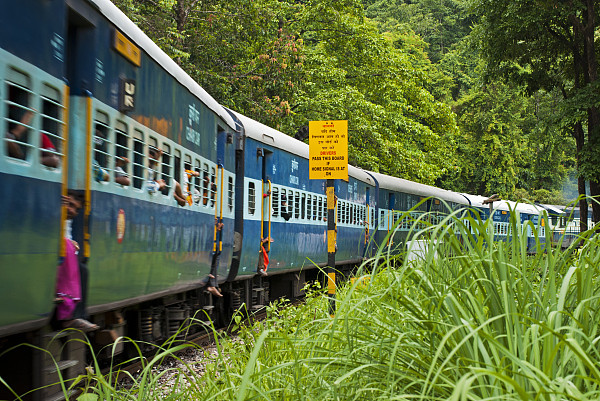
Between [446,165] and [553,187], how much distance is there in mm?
26169

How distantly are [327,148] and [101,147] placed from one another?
4646 mm

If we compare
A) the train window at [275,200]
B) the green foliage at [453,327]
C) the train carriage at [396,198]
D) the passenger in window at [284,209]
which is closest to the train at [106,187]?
the green foliage at [453,327]

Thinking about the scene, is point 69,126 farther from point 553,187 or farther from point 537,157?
point 553,187

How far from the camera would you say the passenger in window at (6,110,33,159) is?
3.90 metres

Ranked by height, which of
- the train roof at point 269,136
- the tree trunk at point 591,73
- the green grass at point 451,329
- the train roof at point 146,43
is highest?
the tree trunk at point 591,73

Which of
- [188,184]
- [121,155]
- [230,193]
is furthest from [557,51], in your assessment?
[121,155]

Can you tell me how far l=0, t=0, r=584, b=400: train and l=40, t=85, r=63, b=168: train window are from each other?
0.01 metres

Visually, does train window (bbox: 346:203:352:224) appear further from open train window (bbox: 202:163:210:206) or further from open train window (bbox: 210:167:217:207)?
open train window (bbox: 202:163:210:206)

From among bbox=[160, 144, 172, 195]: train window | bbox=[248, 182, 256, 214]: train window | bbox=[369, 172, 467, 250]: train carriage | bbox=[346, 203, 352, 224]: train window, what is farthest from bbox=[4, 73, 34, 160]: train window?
bbox=[369, 172, 467, 250]: train carriage

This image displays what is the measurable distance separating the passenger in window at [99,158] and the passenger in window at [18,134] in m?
1.13

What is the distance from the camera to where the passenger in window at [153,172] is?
6.66 meters

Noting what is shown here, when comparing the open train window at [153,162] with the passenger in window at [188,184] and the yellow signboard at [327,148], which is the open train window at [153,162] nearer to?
the passenger in window at [188,184]

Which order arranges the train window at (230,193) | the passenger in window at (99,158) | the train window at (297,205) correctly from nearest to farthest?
1. the passenger in window at (99,158)
2. the train window at (230,193)
3. the train window at (297,205)

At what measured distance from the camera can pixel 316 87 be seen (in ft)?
90.1
